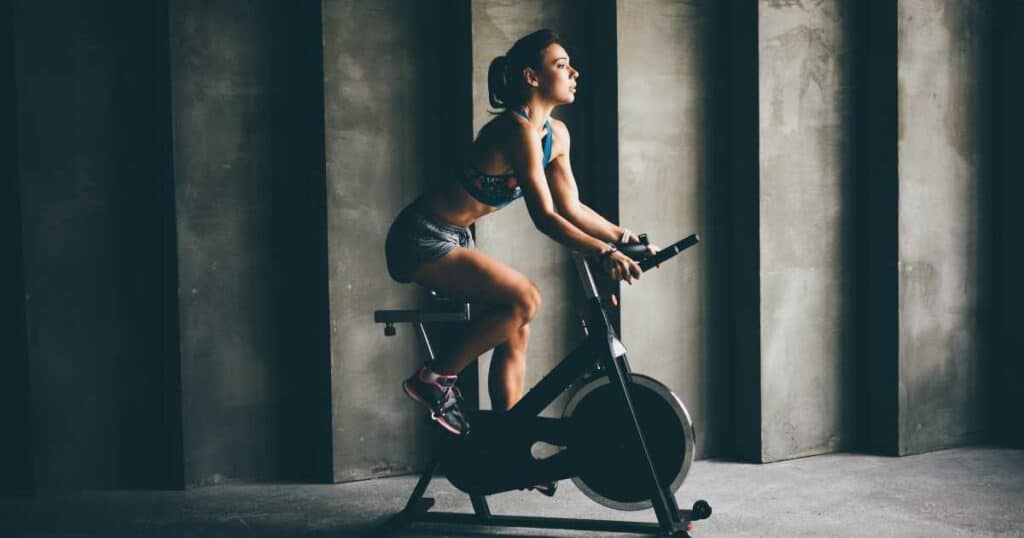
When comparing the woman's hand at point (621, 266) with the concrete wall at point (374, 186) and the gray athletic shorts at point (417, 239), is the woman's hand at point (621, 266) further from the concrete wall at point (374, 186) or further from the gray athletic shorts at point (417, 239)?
the concrete wall at point (374, 186)

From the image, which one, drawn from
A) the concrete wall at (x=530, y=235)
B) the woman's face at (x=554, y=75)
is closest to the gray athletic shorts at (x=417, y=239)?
the woman's face at (x=554, y=75)

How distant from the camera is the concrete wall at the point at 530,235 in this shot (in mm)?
4402

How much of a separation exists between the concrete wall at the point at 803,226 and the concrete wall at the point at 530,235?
846 millimetres

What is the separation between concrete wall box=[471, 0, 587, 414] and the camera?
14.4ft

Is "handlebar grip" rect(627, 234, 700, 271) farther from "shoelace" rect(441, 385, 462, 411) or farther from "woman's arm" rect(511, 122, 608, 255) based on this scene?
"shoelace" rect(441, 385, 462, 411)

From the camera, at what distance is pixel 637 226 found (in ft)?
15.1

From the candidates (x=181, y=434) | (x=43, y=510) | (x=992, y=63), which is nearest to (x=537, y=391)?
(x=181, y=434)

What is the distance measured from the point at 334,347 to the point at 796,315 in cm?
208

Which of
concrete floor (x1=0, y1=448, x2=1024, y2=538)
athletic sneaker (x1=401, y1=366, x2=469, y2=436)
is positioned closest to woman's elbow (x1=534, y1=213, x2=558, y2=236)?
athletic sneaker (x1=401, y1=366, x2=469, y2=436)

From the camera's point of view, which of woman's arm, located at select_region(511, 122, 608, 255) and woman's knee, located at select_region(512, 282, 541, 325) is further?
woman's knee, located at select_region(512, 282, 541, 325)

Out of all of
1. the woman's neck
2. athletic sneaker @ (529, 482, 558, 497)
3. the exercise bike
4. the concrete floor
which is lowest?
the concrete floor

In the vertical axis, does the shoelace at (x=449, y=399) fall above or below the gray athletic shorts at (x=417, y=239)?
below

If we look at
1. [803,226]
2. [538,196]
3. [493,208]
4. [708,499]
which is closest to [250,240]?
[493,208]

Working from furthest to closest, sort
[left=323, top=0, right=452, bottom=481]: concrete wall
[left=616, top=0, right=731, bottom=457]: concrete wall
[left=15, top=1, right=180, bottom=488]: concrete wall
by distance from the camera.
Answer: [left=616, top=0, right=731, bottom=457]: concrete wall, [left=323, top=0, right=452, bottom=481]: concrete wall, [left=15, top=1, right=180, bottom=488]: concrete wall
